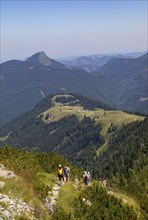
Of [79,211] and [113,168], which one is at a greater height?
[79,211]

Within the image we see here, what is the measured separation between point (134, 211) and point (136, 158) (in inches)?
5850

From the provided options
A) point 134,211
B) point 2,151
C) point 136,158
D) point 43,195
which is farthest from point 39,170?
point 136,158

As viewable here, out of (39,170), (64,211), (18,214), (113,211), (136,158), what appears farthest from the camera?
(136,158)

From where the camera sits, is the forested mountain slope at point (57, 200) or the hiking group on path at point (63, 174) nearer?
the forested mountain slope at point (57, 200)

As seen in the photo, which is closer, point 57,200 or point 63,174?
point 57,200

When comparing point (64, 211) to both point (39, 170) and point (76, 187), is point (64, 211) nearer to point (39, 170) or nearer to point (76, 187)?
point (76, 187)

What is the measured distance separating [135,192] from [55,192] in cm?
1658

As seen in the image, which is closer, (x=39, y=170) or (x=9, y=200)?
(x=9, y=200)

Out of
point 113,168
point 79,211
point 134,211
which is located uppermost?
point 79,211

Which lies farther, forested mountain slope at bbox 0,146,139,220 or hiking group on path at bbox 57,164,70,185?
hiking group on path at bbox 57,164,70,185

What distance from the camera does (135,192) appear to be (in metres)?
50.1

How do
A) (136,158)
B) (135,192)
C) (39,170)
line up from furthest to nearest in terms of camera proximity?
(136,158)
(135,192)
(39,170)

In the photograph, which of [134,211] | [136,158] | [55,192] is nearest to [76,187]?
[55,192]

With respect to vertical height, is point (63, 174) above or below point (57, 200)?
below
